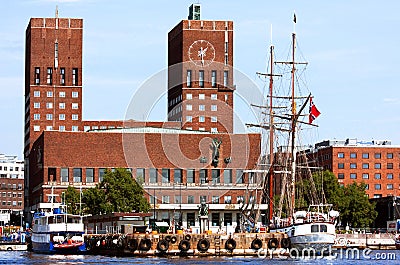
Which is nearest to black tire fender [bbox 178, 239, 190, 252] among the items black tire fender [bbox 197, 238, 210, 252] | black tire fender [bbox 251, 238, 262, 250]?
black tire fender [bbox 197, 238, 210, 252]

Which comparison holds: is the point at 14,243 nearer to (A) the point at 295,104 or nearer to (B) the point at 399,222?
(A) the point at 295,104

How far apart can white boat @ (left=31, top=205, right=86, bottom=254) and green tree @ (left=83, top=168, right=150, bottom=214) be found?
4776 cm

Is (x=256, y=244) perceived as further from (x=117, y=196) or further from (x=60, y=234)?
(x=117, y=196)

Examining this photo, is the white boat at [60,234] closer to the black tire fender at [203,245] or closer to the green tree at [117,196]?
the black tire fender at [203,245]

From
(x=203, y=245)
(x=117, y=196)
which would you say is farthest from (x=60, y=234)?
(x=117, y=196)

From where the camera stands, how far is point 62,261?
116 m

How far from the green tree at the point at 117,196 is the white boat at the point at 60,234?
47.8m

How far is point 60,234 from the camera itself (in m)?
140

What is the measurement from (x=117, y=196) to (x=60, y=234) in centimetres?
5204

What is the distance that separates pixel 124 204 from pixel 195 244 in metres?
70.0

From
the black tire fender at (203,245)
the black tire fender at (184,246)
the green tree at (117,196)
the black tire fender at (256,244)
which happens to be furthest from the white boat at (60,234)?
the green tree at (117,196)

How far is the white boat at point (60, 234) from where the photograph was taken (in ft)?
450

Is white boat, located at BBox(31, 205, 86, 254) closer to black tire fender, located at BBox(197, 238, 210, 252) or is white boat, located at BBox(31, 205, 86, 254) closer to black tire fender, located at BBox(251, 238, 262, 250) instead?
black tire fender, located at BBox(197, 238, 210, 252)

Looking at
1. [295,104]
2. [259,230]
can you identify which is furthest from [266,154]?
[259,230]
